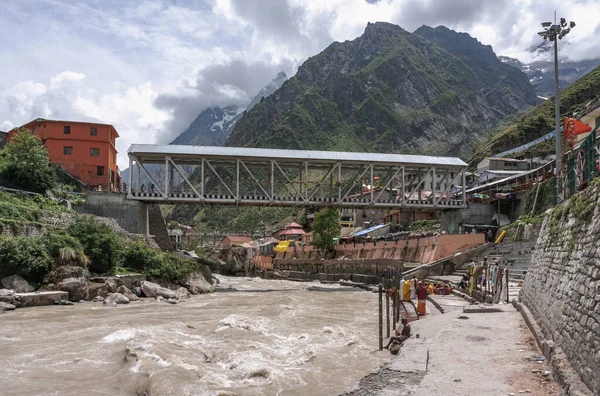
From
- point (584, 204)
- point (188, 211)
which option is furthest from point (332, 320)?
point (188, 211)

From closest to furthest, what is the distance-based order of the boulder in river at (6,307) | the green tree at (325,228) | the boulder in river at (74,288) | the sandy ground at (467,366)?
the sandy ground at (467,366) < the boulder in river at (6,307) < the boulder in river at (74,288) < the green tree at (325,228)

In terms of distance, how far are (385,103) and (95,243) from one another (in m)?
138

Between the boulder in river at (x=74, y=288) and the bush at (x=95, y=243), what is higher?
the bush at (x=95, y=243)

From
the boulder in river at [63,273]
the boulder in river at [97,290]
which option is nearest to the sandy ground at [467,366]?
the boulder in river at [97,290]

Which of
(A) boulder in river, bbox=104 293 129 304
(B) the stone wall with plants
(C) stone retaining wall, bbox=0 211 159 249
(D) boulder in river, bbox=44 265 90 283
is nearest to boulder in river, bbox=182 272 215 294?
(C) stone retaining wall, bbox=0 211 159 249

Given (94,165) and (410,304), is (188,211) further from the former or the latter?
(410,304)

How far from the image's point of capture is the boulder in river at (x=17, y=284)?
70.0ft

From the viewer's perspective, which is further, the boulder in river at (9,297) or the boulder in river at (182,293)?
the boulder in river at (182,293)

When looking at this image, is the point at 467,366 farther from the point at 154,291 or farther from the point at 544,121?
the point at 544,121

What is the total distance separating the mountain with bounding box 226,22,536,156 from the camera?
461ft

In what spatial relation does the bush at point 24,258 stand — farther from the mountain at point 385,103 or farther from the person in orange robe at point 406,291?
the mountain at point 385,103

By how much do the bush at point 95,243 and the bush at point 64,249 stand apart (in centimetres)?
89

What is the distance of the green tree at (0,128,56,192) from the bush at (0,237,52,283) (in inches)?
536

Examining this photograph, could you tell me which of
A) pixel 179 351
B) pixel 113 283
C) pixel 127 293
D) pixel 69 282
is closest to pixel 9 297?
pixel 69 282
